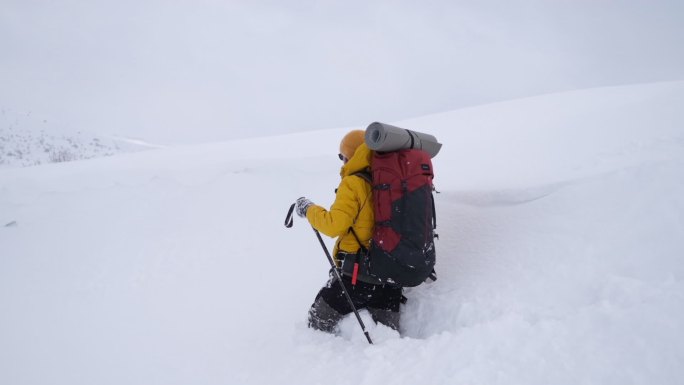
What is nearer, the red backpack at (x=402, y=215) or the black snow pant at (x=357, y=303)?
the red backpack at (x=402, y=215)

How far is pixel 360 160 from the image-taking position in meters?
2.85

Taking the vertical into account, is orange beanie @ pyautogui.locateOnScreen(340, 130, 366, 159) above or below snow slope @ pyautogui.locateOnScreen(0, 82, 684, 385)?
above

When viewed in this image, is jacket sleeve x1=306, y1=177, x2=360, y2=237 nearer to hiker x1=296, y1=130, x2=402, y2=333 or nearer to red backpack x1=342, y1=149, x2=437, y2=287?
hiker x1=296, y1=130, x2=402, y2=333

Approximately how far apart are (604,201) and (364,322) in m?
2.18

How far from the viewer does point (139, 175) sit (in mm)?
7293

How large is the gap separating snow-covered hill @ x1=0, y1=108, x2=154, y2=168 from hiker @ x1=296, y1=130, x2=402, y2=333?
14.9 m

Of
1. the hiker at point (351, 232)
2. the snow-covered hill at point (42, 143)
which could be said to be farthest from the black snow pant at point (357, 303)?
the snow-covered hill at point (42, 143)

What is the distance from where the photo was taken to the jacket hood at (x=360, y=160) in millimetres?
2840

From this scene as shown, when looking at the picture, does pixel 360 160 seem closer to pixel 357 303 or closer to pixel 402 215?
pixel 402 215

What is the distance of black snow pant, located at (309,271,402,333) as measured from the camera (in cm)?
303

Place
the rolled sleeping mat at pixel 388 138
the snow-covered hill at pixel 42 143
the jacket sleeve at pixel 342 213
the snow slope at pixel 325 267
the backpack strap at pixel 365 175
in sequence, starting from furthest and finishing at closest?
the snow-covered hill at pixel 42 143 → the backpack strap at pixel 365 175 → the jacket sleeve at pixel 342 213 → the rolled sleeping mat at pixel 388 138 → the snow slope at pixel 325 267

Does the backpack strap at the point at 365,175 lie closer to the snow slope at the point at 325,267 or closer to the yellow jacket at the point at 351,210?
the yellow jacket at the point at 351,210

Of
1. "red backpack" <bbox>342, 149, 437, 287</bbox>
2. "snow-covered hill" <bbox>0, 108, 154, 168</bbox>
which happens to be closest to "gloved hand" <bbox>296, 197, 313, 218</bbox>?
"red backpack" <bbox>342, 149, 437, 287</bbox>

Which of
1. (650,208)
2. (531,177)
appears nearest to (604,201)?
(650,208)
